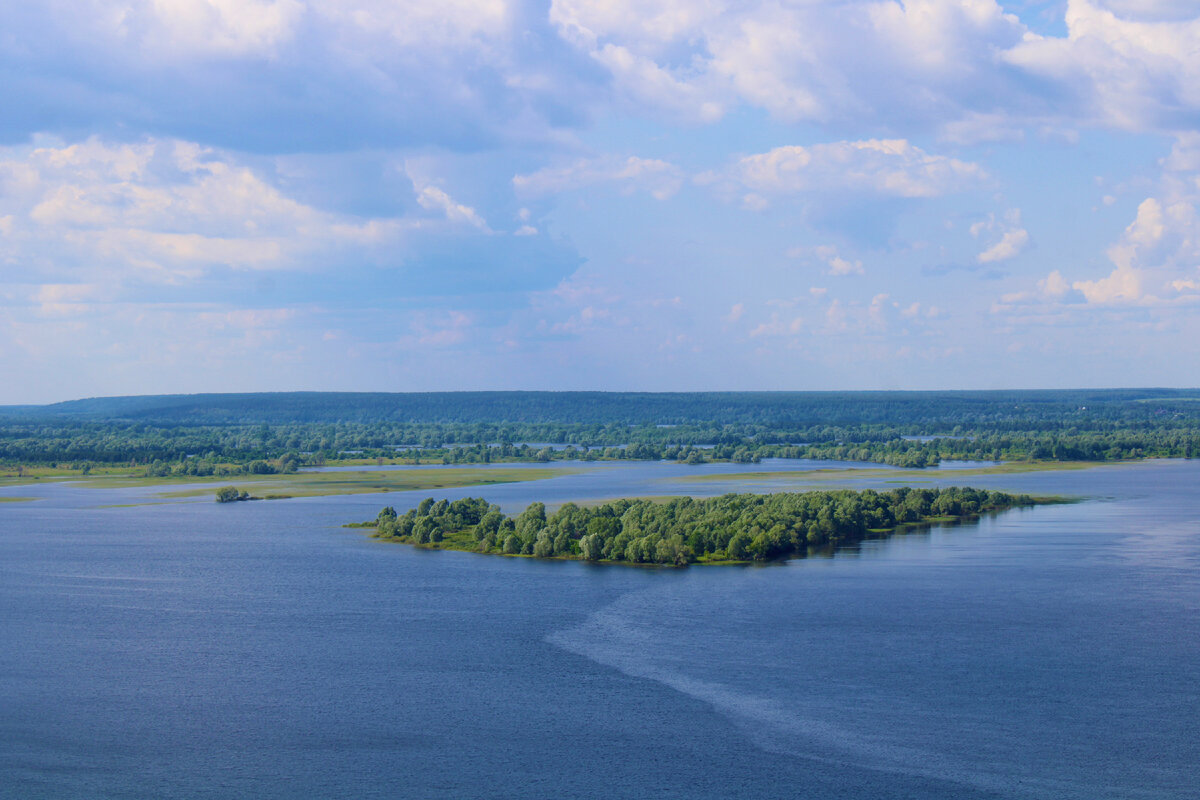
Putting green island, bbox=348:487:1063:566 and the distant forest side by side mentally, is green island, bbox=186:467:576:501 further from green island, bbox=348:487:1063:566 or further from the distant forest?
green island, bbox=348:487:1063:566

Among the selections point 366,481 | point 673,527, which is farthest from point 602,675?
point 366,481

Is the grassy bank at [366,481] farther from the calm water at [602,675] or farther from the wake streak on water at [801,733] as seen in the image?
the wake streak on water at [801,733]

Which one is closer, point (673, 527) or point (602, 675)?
point (602, 675)

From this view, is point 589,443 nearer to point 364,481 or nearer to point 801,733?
point 364,481

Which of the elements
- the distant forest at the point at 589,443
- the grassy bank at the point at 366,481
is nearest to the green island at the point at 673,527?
the grassy bank at the point at 366,481

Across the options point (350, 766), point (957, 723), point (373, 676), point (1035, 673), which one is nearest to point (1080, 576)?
point (1035, 673)

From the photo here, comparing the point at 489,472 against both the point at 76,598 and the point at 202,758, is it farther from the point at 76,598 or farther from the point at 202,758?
the point at 202,758
